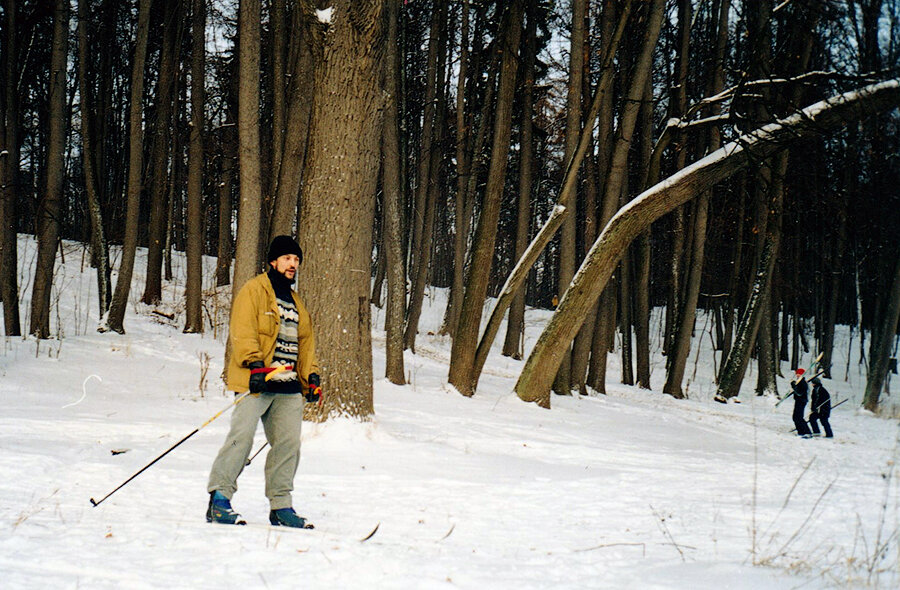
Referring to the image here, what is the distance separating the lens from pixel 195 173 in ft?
53.8

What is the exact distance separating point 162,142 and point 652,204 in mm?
12688

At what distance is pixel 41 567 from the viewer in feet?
10.7

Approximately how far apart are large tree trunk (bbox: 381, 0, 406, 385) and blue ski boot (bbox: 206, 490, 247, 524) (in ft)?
26.2

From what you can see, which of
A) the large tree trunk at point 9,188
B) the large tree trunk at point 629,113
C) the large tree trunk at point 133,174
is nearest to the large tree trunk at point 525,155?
the large tree trunk at point 629,113

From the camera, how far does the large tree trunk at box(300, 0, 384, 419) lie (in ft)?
24.3

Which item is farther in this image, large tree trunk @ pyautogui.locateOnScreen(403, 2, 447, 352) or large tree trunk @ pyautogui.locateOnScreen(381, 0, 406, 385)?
large tree trunk @ pyautogui.locateOnScreen(403, 2, 447, 352)

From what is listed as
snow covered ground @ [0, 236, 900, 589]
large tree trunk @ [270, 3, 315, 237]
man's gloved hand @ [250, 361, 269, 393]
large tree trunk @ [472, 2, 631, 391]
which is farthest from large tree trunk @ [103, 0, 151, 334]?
man's gloved hand @ [250, 361, 269, 393]

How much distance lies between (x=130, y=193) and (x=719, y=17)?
15376mm

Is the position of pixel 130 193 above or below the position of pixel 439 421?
above

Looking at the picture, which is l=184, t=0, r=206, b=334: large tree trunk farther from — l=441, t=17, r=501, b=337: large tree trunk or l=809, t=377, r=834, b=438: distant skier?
l=809, t=377, r=834, b=438: distant skier

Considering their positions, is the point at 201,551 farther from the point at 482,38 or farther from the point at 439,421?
the point at 482,38

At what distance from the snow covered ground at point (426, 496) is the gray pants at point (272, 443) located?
0.34m

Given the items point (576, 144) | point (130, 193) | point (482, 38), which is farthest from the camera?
point (482, 38)

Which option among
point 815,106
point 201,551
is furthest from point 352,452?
point 815,106
